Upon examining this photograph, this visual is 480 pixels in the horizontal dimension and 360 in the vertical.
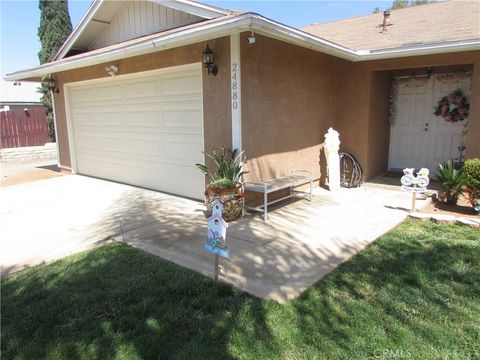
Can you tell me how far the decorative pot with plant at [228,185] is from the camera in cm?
552

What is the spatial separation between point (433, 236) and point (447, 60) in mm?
3876

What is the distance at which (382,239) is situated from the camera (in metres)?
4.72

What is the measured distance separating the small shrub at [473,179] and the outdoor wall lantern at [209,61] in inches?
165

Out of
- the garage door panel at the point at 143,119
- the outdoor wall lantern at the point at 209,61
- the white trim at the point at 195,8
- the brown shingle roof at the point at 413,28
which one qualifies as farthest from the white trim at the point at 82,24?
the brown shingle roof at the point at 413,28

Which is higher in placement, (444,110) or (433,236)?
(444,110)

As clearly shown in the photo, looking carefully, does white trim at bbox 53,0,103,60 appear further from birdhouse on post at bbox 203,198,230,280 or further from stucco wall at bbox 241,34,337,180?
birdhouse on post at bbox 203,198,230,280

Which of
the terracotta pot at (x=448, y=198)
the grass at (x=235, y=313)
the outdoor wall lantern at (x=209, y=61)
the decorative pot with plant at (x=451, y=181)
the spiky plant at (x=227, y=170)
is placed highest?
the outdoor wall lantern at (x=209, y=61)

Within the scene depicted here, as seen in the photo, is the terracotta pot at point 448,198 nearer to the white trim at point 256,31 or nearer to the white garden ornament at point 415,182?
the white garden ornament at point 415,182

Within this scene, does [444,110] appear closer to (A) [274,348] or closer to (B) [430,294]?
(B) [430,294]

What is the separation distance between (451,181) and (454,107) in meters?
2.93

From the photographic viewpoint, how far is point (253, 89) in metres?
5.88

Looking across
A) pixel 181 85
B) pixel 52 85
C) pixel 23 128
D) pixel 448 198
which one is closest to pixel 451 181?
pixel 448 198

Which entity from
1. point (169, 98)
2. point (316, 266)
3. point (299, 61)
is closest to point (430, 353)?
point (316, 266)

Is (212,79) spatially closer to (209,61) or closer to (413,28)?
(209,61)
